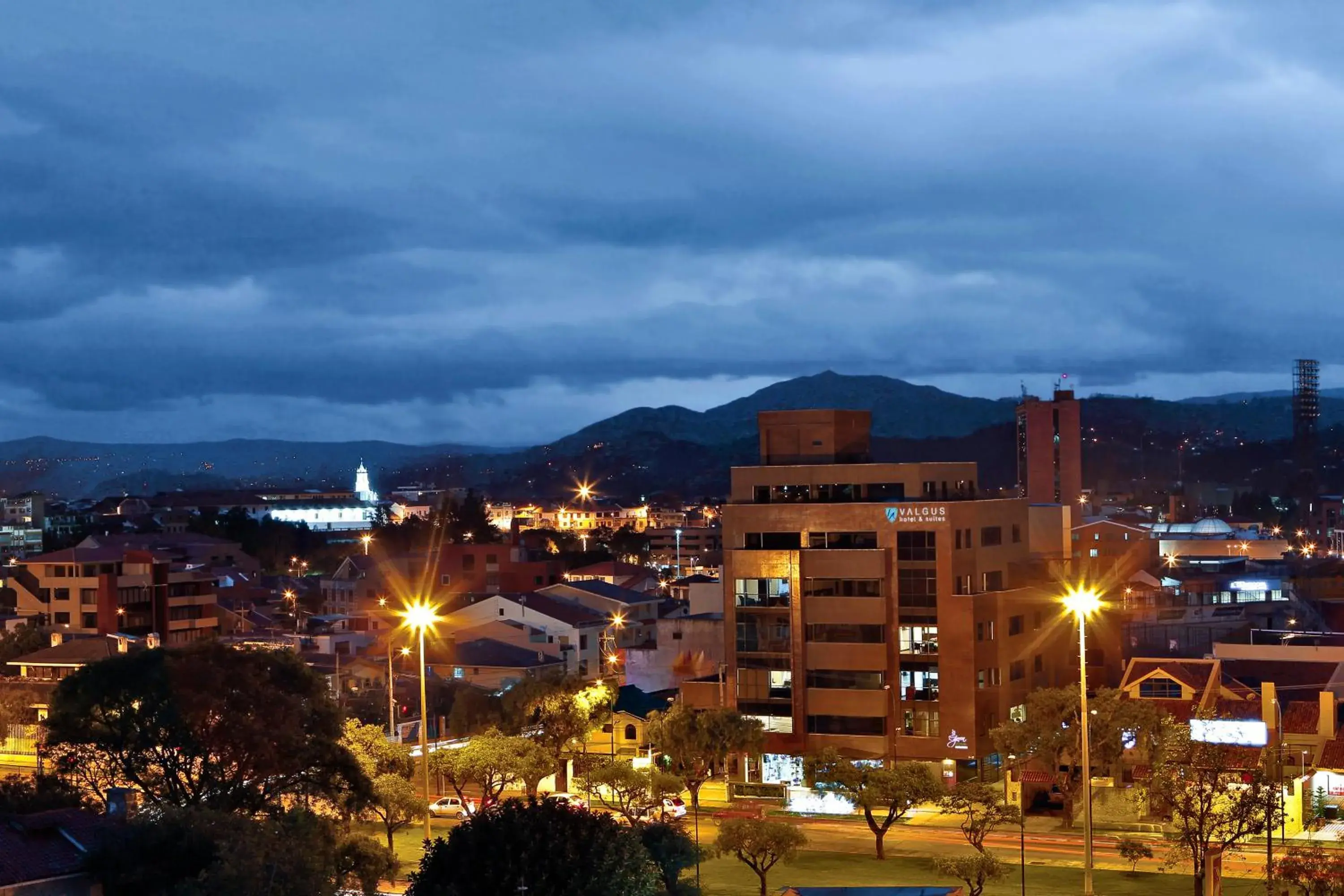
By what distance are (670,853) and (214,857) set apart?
1167 centimetres

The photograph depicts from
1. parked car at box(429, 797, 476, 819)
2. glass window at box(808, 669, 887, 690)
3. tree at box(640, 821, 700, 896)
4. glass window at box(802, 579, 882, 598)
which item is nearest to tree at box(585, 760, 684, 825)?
parked car at box(429, 797, 476, 819)

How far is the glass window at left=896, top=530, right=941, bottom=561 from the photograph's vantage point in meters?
72.1

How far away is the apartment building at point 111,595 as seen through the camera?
110500mm

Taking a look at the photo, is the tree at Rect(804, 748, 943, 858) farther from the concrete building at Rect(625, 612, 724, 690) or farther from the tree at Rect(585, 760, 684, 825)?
the concrete building at Rect(625, 612, 724, 690)

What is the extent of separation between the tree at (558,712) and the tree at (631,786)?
8.73 m

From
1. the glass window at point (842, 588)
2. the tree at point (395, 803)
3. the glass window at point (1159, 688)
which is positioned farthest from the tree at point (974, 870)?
the glass window at point (1159, 688)

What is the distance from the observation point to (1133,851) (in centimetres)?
5116

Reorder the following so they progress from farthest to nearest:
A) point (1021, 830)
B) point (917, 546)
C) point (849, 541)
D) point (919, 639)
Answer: point (849, 541) < point (917, 546) < point (919, 639) < point (1021, 830)

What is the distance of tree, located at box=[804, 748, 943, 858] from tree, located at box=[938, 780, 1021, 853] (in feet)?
3.29

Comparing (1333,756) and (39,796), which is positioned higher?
(39,796)

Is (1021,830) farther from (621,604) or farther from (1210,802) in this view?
(621,604)

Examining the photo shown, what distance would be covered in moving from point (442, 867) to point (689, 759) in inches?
1184

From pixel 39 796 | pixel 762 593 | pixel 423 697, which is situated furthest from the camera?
pixel 762 593

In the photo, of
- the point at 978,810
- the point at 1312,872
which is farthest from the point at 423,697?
the point at 1312,872
